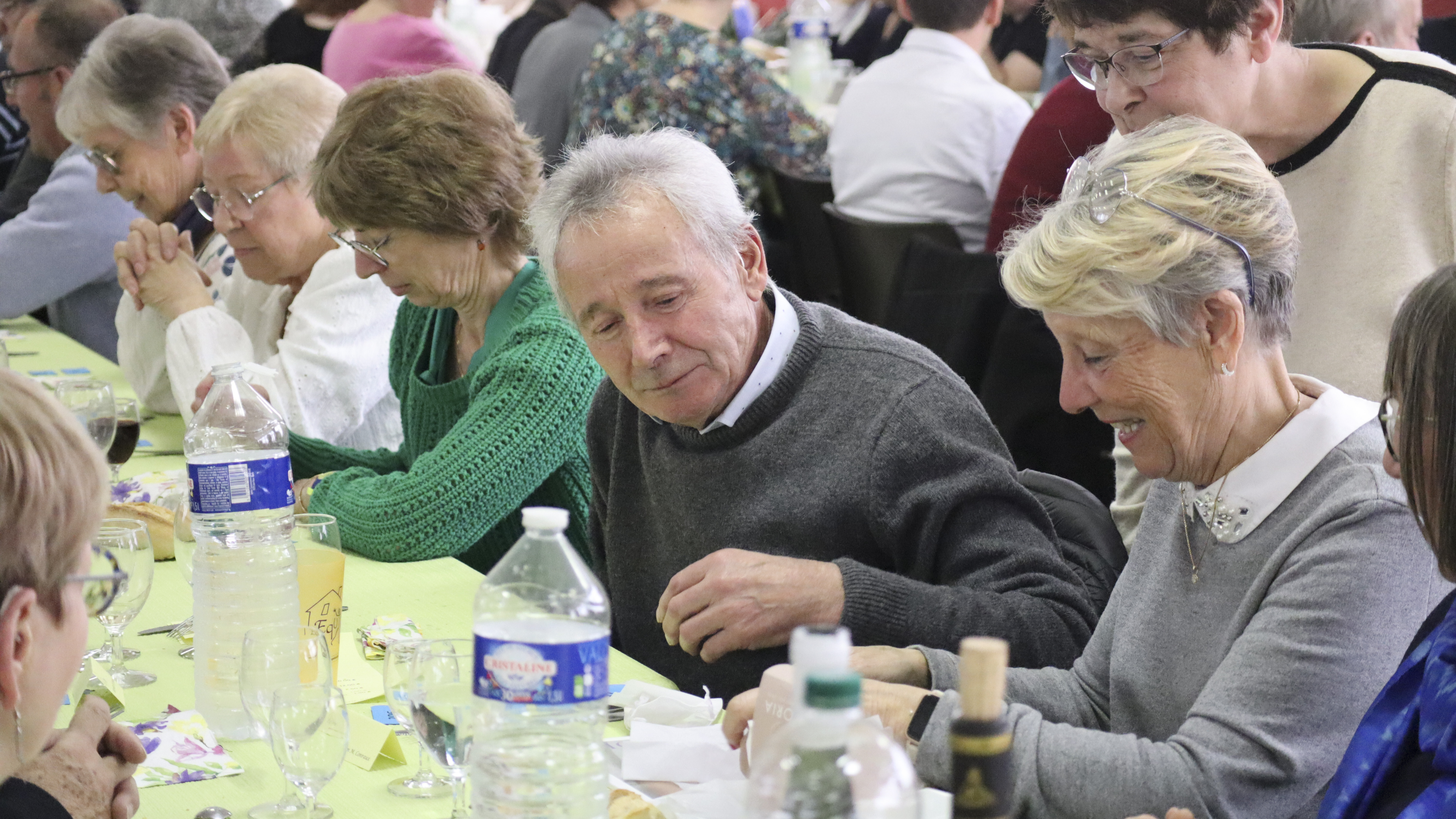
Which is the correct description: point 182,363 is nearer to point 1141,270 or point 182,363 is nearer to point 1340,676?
point 1141,270

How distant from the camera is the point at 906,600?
1.86m

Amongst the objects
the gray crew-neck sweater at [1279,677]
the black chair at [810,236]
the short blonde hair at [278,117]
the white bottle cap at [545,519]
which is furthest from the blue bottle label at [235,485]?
the black chair at [810,236]

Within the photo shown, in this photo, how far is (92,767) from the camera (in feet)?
4.72

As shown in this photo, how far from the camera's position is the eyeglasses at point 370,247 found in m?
2.64

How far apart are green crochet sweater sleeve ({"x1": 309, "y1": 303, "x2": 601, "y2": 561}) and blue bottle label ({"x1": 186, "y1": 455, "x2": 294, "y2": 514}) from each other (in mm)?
614

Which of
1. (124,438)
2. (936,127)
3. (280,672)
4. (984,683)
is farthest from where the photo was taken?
(936,127)

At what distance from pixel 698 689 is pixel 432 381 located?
104 cm

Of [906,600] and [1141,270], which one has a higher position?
[1141,270]

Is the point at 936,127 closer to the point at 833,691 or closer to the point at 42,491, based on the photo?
the point at 42,491

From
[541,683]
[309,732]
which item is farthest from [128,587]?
[541,683]

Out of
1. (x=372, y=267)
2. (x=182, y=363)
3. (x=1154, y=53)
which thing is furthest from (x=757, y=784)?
(x=182, y=363)

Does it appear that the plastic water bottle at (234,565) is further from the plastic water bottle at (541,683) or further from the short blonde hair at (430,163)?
the short blonde hair at (430,163)

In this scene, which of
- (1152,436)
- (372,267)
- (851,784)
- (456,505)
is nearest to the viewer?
(851,784)

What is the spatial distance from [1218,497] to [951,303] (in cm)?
208
